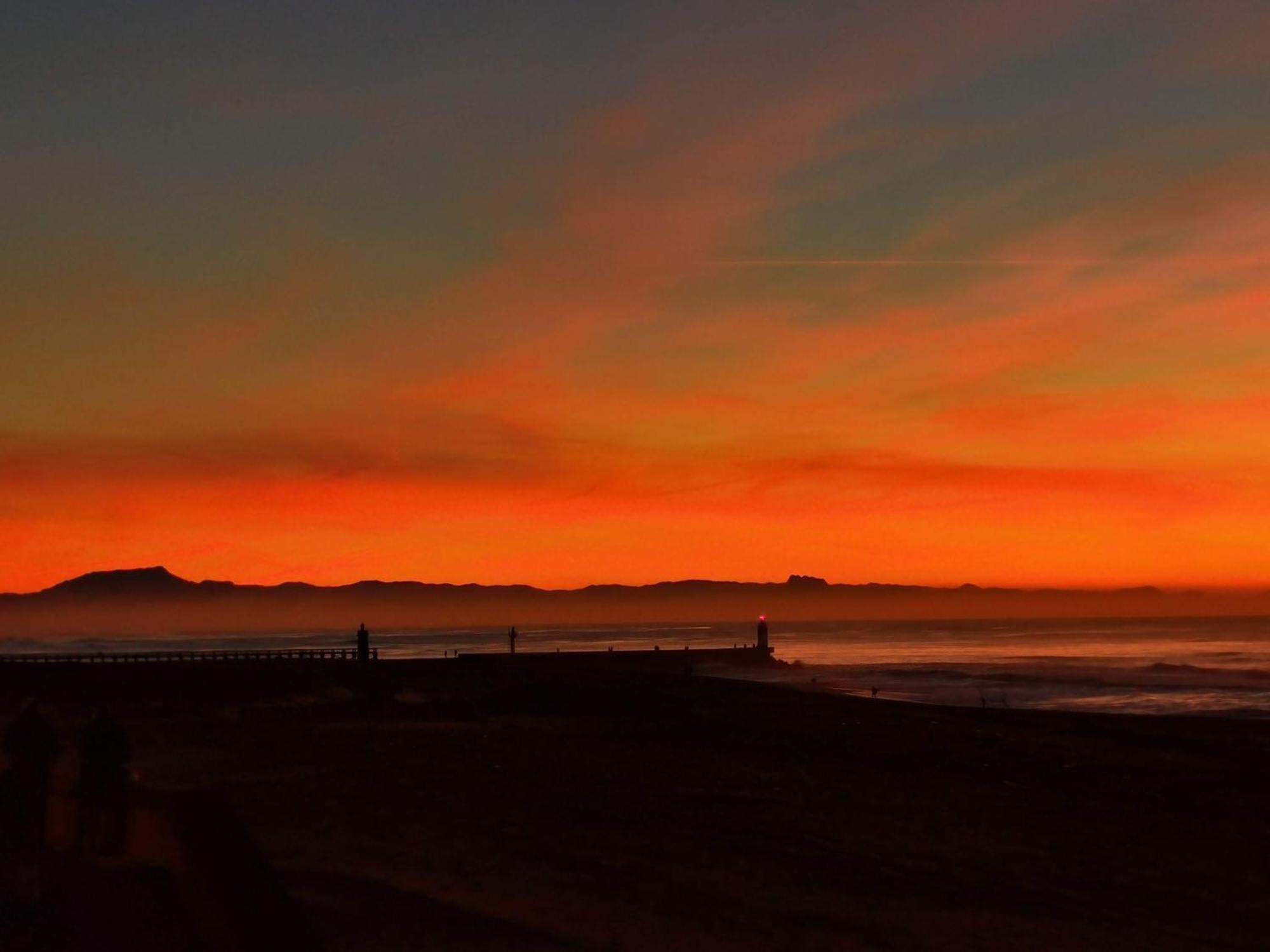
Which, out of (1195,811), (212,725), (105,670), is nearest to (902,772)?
(1195,811)

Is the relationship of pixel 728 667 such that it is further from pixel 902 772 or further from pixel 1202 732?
pixel 902 772

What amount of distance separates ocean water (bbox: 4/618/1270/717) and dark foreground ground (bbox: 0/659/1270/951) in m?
16.9

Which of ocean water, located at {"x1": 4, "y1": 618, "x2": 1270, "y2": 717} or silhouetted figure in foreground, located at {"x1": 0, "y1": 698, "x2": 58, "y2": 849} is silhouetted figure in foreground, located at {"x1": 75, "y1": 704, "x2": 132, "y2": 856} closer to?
silhouetted figure in foreground, located at {"x1": 0, "y1": 698, "x2": 58, "y2": 849}

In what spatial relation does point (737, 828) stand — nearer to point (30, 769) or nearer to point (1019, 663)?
point (30, 769)

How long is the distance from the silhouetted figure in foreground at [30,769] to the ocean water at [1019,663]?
3806 cm

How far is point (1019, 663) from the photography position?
8438cm

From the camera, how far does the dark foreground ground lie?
10.5m

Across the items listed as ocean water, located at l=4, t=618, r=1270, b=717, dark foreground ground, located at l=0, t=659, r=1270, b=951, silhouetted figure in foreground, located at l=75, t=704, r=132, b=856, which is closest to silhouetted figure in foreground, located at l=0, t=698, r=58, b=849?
silhouetted figure in foreground, located at l=75, t=704, r=132, b=856

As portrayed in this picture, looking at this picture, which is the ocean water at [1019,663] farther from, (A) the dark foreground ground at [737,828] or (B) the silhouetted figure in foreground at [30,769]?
(B) the silhouetted figure in foreground at [30,769]

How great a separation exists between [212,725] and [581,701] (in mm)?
13325

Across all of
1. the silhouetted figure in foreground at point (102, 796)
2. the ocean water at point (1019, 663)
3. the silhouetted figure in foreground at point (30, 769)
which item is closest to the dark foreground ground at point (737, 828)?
the silhouetted figure in foreground at point (102, 796)

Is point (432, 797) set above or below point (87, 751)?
below

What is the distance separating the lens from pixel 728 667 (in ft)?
270

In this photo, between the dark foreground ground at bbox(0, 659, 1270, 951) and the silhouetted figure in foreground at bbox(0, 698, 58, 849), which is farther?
the silhouetted figure in foreground at bbox(0, 698, 58, 849)
